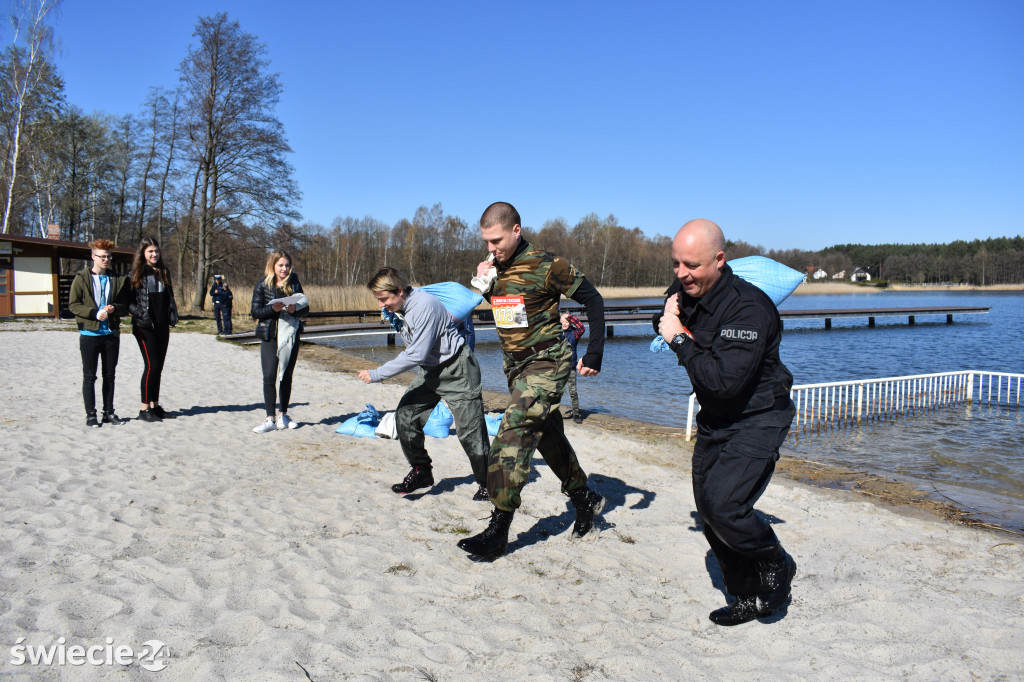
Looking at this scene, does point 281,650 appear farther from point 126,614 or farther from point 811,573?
point 811,573

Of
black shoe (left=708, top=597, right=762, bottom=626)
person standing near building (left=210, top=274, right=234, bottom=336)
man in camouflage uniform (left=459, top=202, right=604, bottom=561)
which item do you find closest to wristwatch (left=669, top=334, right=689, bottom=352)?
man in camouflage uniform (left=459, top=202, right=604, bottom=561)

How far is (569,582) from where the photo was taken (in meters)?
3.89

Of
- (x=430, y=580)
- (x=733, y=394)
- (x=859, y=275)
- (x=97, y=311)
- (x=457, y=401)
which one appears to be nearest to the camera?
(x=733, y=394)

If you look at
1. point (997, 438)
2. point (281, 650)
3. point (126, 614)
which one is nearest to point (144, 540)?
point (126, 614)

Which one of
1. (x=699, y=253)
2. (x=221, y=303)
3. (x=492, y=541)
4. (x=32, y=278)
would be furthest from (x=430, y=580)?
(x=32, y=278)

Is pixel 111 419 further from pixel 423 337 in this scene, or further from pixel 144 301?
pixel 423 337

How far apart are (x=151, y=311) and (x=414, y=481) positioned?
4268 mm

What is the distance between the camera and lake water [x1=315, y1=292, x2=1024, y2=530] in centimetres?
786

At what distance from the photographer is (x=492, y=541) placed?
13.7 feet

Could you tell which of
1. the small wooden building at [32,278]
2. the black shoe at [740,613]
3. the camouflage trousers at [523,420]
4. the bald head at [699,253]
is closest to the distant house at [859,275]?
the small wooden building at [32,278]

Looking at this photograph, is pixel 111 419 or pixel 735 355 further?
pixel 111 419

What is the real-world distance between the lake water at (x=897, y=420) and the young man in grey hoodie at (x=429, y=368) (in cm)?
490

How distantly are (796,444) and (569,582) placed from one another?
6.66 m

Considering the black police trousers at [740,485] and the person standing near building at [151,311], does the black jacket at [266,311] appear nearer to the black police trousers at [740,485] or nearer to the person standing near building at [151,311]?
the person standing near building at [151,311]
